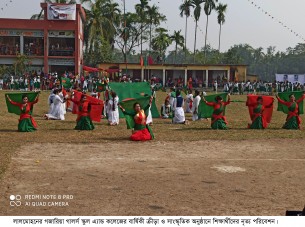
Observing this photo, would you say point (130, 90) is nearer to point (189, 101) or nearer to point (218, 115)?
point (189, 101)

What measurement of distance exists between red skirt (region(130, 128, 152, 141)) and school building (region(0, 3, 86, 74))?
32.7 meters

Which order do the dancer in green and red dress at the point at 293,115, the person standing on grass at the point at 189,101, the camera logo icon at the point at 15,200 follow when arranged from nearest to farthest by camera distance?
the camera logo icon at the point at 15,200
the dancer in green and red dress at the point at 293,115
the person standing on grass at the point at 189,101

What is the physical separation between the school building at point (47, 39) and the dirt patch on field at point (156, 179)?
33.7 meters

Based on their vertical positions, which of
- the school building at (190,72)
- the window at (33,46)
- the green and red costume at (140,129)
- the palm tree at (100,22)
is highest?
the palm tree at (100,22)

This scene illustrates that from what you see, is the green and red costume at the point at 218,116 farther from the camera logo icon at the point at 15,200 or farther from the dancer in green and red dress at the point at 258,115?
the camera logo icon at the point at 15,200

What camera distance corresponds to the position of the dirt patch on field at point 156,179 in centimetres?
692

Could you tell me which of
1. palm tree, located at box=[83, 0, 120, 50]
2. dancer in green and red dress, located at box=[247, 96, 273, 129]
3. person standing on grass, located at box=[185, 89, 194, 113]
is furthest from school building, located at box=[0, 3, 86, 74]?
dancer in green and red dress, located at box=[247, 96, 273, 129]

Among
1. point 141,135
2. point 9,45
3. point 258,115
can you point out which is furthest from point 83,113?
point 9,45

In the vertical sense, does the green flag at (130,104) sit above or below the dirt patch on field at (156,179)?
above

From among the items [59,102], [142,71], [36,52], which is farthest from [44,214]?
[36,52]

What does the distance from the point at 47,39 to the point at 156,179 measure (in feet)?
126

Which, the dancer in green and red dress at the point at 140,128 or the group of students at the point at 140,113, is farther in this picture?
the group of students at the point at 140,113

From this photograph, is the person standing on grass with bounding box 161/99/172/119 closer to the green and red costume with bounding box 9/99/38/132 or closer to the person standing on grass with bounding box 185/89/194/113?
the person standing on grass with bounding box 185/89/194/113

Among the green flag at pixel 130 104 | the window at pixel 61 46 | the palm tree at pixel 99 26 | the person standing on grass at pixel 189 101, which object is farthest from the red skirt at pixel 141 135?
the palm tree at pixel 99 26
